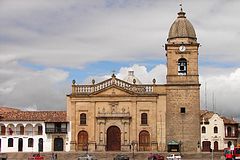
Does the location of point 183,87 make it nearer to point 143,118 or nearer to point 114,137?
point 143,118

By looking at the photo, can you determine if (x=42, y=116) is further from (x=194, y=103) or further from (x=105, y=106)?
(x=194, y=103)

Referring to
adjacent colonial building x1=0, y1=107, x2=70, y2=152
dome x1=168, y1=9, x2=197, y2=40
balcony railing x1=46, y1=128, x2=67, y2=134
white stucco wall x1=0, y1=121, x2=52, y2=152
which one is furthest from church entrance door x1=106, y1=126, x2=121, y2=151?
dome x1=168, y1=9, x2=197, y2=40

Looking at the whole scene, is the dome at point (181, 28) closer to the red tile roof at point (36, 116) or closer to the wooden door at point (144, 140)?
the wooden door at point (144, 140)

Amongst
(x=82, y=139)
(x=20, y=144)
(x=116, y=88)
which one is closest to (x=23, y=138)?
(x=20, y=144)

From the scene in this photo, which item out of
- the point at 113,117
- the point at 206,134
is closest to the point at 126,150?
the point at 113,117

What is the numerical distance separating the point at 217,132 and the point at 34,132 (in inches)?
1181

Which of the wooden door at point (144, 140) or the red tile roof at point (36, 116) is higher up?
the red tile roof at point (36, 116)

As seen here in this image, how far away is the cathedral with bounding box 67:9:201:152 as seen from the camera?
66.5 metres

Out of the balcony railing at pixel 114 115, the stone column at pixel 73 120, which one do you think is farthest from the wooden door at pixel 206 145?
the stone column at pixel 73 120

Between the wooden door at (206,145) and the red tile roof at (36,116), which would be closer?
the red tile roof at (36,116)

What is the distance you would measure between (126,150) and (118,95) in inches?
276

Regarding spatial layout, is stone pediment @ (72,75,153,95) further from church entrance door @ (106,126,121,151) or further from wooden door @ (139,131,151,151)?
wooden door @ (139,131,151,151)

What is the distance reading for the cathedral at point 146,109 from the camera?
66.5 meters

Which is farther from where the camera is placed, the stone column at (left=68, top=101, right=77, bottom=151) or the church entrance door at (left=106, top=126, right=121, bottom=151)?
the stone column at (left=68, top=101, right=77, bottom=151)
